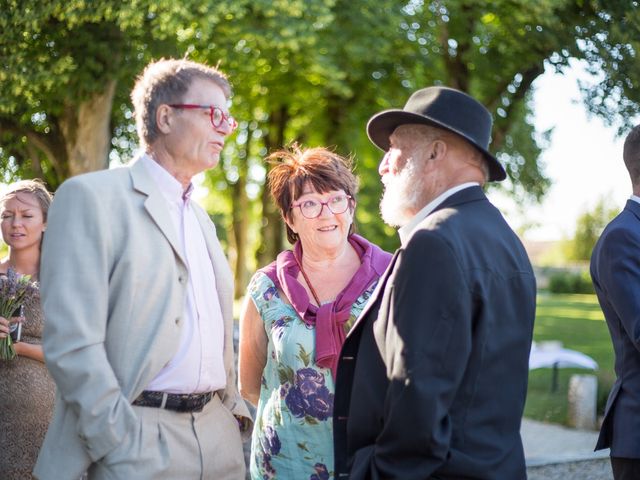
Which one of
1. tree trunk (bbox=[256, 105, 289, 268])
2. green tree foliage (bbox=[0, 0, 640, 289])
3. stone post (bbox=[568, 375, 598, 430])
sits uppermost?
green tree foliage (bbox=[0, 0, 640, 289])

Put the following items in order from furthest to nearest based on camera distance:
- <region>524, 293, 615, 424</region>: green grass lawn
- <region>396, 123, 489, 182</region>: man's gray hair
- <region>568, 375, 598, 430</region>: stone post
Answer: <region>524, 293, 615, 424</region>: green grass lawn, <region>568, 375, 598, 430</region>: stone post, <region>396, 123, 489, 182</region>: man's gray hair

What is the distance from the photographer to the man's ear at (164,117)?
3320mm

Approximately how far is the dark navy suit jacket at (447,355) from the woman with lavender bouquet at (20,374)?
2218 mm

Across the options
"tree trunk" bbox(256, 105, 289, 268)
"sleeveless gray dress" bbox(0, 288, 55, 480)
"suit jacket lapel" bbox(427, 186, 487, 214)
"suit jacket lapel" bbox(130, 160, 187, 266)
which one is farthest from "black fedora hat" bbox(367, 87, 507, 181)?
"tree trunk" bbox(256, 105, 289, 268)

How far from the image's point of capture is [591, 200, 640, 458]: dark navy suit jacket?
12.6 feet

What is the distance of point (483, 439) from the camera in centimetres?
284

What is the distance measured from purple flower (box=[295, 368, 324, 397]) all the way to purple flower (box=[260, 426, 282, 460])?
236mm

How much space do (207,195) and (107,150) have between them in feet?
58.1

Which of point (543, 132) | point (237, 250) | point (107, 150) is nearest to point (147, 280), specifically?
point (107, 150)

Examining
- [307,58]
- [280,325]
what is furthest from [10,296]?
[307,58]

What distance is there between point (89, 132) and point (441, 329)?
11.4m

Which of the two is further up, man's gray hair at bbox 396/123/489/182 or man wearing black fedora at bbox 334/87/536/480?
man's gray hair at bbox 396/123/489/182

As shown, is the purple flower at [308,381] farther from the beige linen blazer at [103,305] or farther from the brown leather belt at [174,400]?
the beige linen blazer at [103,305]

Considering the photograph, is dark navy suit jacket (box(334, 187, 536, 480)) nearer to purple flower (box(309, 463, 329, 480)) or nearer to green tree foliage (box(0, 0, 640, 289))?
purple flower (box(309, 463, 329, 480))
